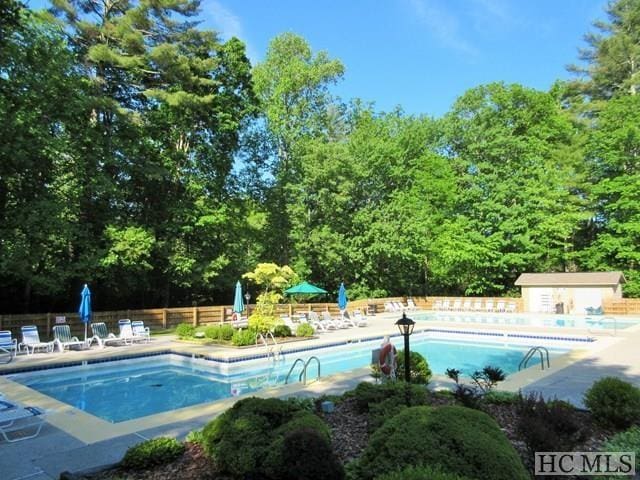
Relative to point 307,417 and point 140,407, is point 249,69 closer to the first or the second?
point 140,407

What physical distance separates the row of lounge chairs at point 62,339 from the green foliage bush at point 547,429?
531 inches

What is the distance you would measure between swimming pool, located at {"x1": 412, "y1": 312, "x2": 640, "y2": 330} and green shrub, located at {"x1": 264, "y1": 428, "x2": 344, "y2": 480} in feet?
61.7

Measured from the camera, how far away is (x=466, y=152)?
3544 cm

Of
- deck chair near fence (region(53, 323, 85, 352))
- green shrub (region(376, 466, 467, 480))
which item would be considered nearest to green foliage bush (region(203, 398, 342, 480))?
green shrub (region(376, 466, 467, 480))

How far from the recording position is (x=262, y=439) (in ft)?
14.9

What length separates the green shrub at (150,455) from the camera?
478cm

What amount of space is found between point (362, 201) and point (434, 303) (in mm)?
8501

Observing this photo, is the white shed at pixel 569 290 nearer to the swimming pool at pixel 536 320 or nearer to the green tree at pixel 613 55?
the swimming pool at pixel 536 320

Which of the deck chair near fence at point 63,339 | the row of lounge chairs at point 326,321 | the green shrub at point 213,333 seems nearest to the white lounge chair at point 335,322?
the row of lounge chairs at point 326,321

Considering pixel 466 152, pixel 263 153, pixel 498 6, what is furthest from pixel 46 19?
pixel 466 152

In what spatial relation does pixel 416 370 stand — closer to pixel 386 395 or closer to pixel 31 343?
pixel 386 395

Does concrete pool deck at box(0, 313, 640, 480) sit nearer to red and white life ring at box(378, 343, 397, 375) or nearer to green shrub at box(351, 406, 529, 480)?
red and white life ring at box(378, 343, 397, 375)

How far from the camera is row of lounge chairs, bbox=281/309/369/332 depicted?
66.1ft

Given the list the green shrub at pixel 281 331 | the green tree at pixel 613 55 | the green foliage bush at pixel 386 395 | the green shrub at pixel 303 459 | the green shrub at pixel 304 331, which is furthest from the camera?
the green tree at pixel 613 55
